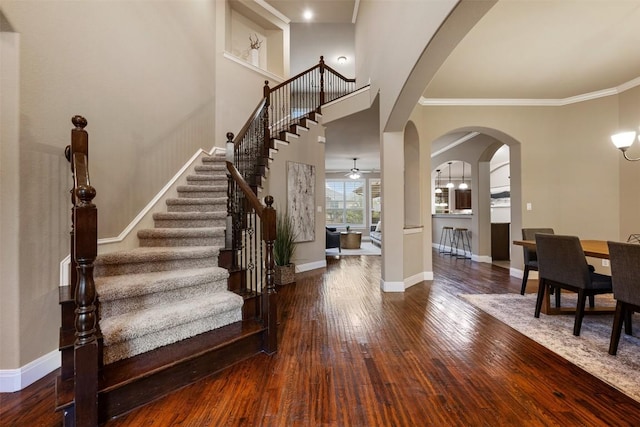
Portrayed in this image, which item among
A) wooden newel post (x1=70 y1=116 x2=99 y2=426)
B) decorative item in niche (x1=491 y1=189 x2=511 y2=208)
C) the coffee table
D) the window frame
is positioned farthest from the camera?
the window frame

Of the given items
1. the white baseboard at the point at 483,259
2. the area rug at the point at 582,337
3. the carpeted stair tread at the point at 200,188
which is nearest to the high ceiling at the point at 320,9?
the carpeted stair tread at the point at 200,188

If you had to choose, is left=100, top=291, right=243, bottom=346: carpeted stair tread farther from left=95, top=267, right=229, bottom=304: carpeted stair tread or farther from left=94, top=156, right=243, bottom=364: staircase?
left=95, top=267, right=229, bottom=304: carpeted stair tread

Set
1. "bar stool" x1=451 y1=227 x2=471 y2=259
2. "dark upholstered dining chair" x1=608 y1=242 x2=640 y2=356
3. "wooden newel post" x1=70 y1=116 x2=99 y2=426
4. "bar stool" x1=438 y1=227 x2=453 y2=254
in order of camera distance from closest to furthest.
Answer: "wooden newel post" x1=70 y1=116 x2=99 y2=426, "dark upholstered dining chair" x1=608 y1=242 x2=640 y2=356, "bar stool" x1=451 y1=227 x2=471 y2=259, "bar stool" x1=438 y1=227 x2=453 y2=254

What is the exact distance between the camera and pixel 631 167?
13.8 feet

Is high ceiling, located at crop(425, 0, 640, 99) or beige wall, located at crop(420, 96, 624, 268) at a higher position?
high ceiling, located at crop(425, 0, 640, 99)

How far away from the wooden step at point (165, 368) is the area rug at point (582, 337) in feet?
8.01

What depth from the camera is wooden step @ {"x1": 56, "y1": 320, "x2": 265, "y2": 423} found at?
4.97 ft

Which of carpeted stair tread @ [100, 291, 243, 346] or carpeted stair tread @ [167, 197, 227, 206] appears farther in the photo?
carpeted stair tread @ [167, 197, 227, 206]

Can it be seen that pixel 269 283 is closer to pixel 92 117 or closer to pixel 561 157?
pixel 92 117

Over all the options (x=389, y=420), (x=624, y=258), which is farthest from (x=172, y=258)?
(x=624, y=258)

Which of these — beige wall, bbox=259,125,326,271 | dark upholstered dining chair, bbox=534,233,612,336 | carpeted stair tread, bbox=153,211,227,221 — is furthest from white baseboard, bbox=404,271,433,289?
carpeted stair tread, bbox=153,211,227,221

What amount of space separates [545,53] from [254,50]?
219 inches

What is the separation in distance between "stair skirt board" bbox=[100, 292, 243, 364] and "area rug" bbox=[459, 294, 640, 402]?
105 inches

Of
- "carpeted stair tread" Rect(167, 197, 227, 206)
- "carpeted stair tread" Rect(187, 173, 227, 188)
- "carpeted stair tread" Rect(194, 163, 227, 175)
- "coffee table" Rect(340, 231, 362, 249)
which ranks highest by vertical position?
"carpeted stair tread" Rect(194, 163, 227, 175)
